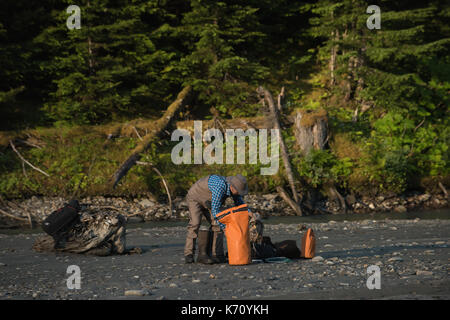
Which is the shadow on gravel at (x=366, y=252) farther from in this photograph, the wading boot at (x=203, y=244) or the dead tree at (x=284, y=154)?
the dead tree at (x=284, y=154)

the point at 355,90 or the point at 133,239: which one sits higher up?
the point at 355,90

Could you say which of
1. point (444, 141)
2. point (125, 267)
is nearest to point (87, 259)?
point (125, 267)

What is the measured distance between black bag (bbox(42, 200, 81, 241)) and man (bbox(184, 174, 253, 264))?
244cm

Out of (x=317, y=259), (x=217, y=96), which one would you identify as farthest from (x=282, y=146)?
(x=317, y=259)

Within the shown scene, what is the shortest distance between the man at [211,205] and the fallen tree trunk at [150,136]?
32.6ft

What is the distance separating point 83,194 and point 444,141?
14931 millimetres

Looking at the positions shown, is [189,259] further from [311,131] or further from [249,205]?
[311,131]

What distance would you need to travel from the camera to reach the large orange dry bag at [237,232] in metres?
8.27

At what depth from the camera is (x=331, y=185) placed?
19.0 m

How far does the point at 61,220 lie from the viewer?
9422 millimetres

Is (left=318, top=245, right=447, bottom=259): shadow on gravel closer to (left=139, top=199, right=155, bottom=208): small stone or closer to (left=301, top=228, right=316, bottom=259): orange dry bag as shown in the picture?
(left=301, top=228, right=316, bottom=259): orange dry bag

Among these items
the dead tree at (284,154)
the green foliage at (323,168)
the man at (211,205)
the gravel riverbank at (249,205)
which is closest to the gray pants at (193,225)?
the man at (211,205)

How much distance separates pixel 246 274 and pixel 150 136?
13.5 meters
